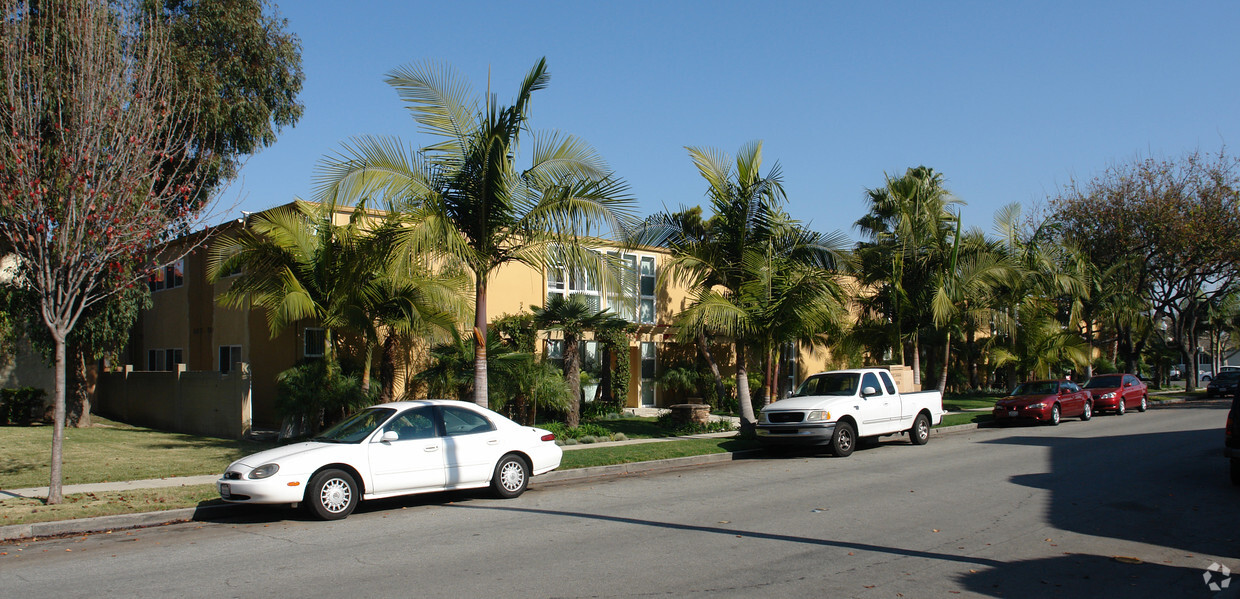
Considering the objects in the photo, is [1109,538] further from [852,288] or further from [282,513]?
[852,288]

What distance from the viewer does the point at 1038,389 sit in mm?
24219

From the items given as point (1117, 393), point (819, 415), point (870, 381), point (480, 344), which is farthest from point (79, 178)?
point (1117, 393)

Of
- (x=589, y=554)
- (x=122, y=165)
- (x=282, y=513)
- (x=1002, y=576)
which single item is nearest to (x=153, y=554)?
(x=282, y=513)

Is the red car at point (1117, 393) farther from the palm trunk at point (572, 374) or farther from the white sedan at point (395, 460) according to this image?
the white sedan at point (395, 460)

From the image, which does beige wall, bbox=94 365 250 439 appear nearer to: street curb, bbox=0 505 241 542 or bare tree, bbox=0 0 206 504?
bare tree, bbox=0 0 206 504

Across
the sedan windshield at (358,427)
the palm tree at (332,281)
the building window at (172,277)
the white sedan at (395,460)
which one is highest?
the building window at (172,277)

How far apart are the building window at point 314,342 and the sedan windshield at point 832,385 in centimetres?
1137

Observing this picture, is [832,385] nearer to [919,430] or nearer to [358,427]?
[919,430]

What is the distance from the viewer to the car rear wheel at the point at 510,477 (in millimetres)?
11492

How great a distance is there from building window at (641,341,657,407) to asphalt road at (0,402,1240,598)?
1307 centimetres

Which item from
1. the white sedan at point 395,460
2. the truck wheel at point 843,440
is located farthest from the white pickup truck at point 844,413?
the white sedan at point 395,460

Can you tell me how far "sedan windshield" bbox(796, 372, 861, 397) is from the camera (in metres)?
17.1

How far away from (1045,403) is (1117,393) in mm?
5464

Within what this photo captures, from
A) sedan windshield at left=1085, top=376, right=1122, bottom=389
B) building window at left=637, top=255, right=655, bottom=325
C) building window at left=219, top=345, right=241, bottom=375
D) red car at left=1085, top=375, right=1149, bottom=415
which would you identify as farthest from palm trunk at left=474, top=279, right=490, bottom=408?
sedan windshield at left=1085, top=376, right=1122, bottom=389
